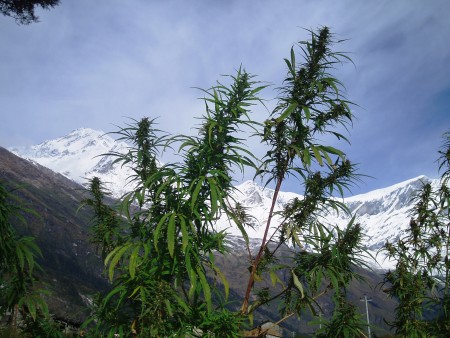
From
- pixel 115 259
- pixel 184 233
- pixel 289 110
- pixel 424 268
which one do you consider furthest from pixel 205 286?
pixel 424 268

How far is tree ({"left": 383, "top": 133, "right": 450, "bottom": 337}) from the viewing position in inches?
198

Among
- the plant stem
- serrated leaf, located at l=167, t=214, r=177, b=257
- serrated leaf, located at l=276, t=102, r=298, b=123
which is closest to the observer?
serrated leaf, located at l=167, t=214, r=177, b=257

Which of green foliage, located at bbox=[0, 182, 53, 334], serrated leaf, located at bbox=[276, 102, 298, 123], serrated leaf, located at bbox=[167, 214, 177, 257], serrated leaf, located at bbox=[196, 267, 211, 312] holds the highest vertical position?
serrated leaf, located at bbox=[276, 102, 298, 123]

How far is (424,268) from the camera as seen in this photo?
5.72 m

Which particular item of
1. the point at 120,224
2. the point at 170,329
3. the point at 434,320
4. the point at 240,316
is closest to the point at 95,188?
the point at 120,224

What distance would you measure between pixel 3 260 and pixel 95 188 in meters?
1.14

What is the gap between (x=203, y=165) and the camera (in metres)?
3.52

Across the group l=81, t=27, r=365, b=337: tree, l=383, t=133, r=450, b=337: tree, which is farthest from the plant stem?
l=383, t=133, r=450, b=337: tree

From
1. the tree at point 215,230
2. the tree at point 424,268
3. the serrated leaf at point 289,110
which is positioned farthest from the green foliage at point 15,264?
the tree at point 424,268

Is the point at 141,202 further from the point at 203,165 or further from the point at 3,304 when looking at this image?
the point at 3,304

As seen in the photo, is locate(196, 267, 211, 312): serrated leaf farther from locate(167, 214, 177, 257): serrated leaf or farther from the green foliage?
the green foliage

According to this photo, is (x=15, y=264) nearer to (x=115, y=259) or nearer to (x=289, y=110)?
(x=115, y=259)

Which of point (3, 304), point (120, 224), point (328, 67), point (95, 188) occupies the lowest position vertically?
point (3, 304)

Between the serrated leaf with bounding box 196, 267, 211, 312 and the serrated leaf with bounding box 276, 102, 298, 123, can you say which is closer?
the serrated leaf with bounding box 196, 267, 211, 312
